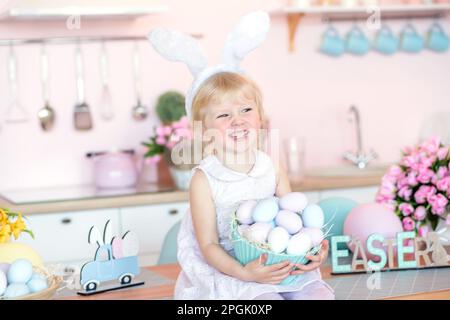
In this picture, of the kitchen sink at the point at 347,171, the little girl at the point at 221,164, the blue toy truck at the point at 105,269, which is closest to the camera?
the little girl at the point at 221,164

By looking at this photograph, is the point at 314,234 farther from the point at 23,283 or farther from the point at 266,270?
the point at 23,283

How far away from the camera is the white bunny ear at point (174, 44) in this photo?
4.29 ft

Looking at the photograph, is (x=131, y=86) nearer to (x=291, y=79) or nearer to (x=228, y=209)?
(x=291, y=79)

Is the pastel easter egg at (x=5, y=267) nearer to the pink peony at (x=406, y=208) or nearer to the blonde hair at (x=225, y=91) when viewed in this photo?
the blonde hair at (x=225, y=91)

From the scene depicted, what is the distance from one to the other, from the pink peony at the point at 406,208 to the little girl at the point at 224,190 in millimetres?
362

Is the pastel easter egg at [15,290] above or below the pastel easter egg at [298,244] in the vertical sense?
below

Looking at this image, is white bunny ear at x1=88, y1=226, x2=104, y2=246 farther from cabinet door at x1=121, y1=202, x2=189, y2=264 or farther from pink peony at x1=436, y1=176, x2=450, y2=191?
cabinet door at x1=121, y1=202, x2=189, y2=264

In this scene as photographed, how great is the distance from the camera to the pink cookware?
261cm

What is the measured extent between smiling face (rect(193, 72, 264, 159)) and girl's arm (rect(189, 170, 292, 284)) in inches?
2.9

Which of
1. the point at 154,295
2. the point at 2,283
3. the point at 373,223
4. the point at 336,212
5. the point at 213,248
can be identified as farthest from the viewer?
the point at 336,212

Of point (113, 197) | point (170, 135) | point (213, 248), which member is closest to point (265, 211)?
point (213, 248)

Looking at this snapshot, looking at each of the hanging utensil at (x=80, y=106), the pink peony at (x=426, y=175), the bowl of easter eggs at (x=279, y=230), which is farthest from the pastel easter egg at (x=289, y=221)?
the hanging utensil at (x=80, y=106)

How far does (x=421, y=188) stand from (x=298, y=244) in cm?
52

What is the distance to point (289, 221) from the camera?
115 centimetres
